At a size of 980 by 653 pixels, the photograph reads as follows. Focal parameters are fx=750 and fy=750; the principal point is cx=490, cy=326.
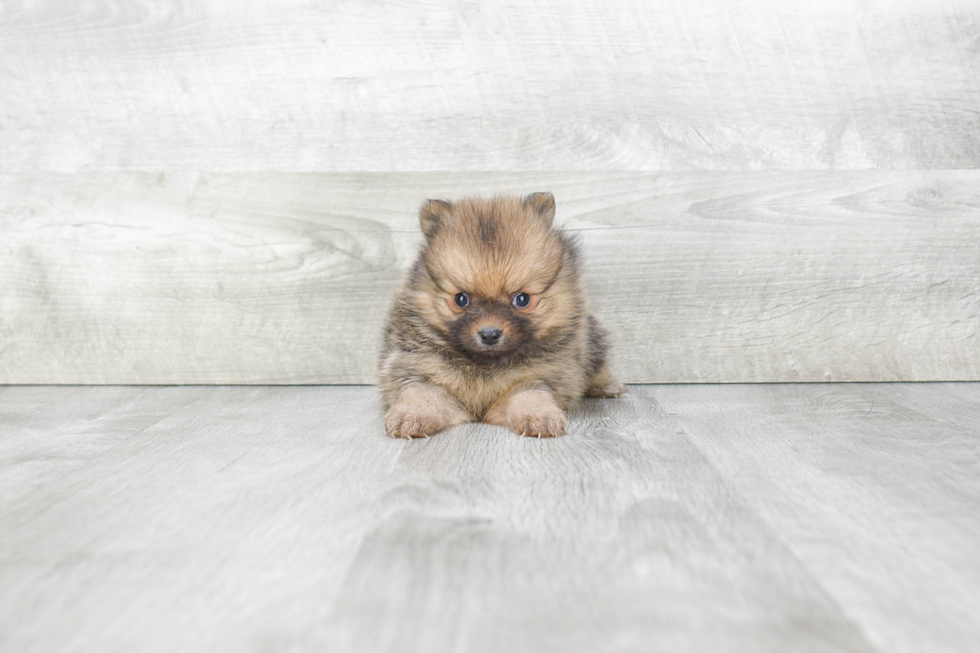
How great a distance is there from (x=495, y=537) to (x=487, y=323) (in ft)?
2.81

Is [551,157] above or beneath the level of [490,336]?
above

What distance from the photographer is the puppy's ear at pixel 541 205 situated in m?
2.25

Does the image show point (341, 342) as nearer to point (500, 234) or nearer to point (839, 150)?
point (500, 234)

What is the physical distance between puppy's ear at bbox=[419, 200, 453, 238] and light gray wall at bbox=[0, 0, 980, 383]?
550 mm

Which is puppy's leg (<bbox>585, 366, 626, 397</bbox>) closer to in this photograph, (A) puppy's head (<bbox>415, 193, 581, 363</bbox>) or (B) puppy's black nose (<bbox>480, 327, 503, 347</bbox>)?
(A) puppy's head (<bbox>415, 193, 581, 363</bbox>)

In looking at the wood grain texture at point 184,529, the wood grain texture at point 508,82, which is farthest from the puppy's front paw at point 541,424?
the wood grain texture at point 508,82

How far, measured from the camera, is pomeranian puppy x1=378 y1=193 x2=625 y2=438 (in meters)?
2.11

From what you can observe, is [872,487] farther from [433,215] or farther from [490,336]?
[433,215]

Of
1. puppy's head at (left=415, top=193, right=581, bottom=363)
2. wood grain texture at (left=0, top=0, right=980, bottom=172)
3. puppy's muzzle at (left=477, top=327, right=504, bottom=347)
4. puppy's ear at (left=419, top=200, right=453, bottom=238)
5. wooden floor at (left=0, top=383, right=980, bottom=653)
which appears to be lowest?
wooden floor at (left=0, top=383, right=980, bottom=653)

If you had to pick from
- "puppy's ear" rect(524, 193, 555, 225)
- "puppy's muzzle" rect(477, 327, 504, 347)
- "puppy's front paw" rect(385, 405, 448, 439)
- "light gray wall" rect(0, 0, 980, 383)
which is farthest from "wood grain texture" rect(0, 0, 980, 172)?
"puppy's front paw" rect(385, 405, 448, 439)

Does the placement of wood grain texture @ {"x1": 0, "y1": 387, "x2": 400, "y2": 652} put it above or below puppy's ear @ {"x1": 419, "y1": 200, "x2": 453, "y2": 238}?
below

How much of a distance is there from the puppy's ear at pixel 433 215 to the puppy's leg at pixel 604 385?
0.76 m

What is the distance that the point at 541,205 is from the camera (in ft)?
7.41

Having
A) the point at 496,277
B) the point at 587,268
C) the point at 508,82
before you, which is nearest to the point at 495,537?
the point at 496,277
